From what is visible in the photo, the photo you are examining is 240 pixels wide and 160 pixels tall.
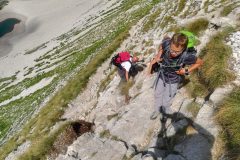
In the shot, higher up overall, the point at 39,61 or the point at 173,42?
the point at 173,42

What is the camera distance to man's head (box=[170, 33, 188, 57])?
1309 centimetres

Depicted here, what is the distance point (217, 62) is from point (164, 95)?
284 centimetres

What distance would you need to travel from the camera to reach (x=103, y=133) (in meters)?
18.4

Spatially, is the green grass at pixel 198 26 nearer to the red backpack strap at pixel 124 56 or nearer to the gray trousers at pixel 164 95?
the red backpack strap at pixel 124 56

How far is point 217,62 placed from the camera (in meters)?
16.0

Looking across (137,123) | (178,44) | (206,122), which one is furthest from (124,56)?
(206,122)

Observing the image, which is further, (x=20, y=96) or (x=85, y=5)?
(x=85, y=5)

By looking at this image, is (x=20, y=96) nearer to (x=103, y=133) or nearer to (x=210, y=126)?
(x=103, y=133)

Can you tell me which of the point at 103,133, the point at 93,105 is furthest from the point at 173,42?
the point at 93,105

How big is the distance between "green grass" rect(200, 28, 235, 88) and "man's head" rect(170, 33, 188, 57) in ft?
8.66

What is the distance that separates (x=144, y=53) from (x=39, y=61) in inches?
2447

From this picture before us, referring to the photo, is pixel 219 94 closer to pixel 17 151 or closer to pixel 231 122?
pixel 231 122

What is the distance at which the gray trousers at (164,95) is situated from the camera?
15310 millimetres

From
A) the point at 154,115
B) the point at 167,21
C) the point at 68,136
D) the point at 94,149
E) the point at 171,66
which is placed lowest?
the point at 68,136
